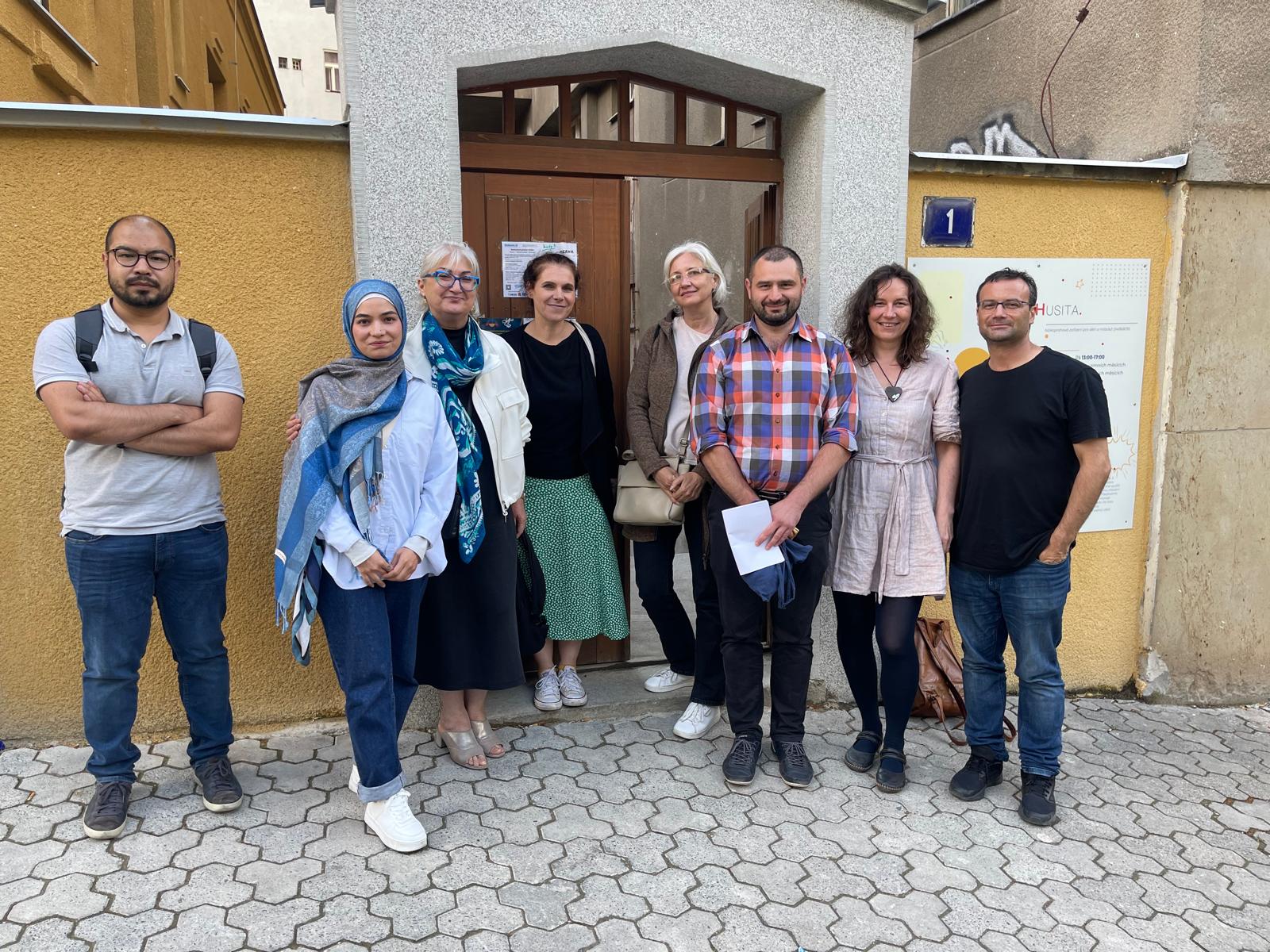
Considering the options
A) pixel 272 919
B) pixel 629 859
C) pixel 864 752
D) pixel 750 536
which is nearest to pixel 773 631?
pixel 750 536

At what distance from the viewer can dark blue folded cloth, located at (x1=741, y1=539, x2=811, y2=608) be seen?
3.25 metres

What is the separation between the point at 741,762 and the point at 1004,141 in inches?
159

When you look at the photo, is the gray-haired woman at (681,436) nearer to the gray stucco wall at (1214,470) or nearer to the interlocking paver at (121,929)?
the interlocking paver at (121,929)

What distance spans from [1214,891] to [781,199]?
3.26 metres

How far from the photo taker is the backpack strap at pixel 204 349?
3021 mm

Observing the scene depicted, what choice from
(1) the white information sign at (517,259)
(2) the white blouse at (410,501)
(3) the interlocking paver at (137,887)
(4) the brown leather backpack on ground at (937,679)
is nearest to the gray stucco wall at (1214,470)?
(4) the brown leather backpack on ground at (937,679)

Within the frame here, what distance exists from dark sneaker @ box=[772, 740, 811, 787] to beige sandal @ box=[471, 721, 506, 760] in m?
1.11

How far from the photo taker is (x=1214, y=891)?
9.56 ft

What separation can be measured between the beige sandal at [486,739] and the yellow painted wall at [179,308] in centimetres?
82

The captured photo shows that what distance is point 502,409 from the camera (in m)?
3.39

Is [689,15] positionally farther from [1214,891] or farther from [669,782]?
[1214,891]

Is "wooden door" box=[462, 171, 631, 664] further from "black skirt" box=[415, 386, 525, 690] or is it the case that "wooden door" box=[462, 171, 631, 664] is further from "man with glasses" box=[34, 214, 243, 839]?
"man with glasses" box=[34, 214, 243, 839]

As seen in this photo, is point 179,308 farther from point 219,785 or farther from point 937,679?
point 937,679

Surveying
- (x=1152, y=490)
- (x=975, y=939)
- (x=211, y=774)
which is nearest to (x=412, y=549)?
(x=211, y=774)
